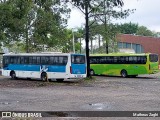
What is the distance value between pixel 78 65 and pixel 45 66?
336cm

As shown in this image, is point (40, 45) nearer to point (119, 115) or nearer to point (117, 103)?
point (117, 103)

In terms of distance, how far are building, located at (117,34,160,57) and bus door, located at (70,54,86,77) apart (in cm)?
4530

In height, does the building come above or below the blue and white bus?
above

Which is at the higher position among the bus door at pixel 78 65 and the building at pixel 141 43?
the building at pixel 141 43

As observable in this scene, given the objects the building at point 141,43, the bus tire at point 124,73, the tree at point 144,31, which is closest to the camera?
the bus tire at point 124,73

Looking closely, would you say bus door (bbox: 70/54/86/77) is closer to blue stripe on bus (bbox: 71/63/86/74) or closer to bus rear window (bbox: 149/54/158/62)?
blue stripe on bus (bbox: 71/63/86/74)

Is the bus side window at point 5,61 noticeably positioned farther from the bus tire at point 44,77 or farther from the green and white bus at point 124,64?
the green and white bus at point 124,64

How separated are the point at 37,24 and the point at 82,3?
35.3 meters

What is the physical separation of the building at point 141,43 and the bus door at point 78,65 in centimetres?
4530

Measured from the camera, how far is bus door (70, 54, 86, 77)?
30094 mm

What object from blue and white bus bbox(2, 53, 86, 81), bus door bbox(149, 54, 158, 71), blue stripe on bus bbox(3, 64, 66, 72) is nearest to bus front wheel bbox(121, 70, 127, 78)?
bus door bbox(149, 54, 158, 71)

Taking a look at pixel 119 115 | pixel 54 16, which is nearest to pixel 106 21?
pixel 54 16

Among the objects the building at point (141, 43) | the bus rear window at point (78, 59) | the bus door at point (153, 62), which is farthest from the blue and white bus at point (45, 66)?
the building at point (141, 43)

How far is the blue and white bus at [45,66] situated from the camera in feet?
99.0
